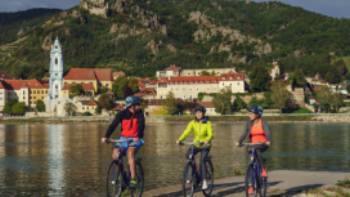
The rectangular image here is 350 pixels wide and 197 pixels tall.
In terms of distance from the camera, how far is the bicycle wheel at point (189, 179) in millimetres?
14078

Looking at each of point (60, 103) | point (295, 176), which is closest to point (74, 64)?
point (60, 103)

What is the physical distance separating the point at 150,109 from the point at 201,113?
361ft

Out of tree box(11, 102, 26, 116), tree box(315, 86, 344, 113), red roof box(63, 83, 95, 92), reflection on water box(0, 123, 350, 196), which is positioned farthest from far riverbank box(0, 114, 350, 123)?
reflection on water box(0, 123, 350, 196)

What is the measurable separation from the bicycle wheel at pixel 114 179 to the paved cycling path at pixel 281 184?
5.32 ft

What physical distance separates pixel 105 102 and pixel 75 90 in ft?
38.2

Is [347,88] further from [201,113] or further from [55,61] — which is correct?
[201,113]

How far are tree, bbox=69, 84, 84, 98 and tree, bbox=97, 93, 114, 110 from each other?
288 inches

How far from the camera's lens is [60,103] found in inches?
5187

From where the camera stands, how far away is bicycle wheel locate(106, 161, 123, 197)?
44.7 feet

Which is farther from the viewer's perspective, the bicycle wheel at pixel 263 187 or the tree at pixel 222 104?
the tree at pixel 222 104

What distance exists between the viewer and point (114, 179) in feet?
44.9

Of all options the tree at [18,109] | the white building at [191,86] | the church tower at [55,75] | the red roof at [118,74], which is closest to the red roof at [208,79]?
the white building at [191,86]

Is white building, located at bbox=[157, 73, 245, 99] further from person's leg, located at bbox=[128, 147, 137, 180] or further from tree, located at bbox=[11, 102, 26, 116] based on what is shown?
person's leg, located at bbox=[128, 147, 137, 180]

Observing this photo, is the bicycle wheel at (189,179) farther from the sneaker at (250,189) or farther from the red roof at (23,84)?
the red roof at (23,84)
